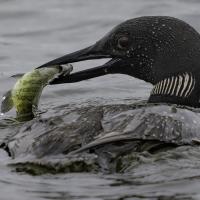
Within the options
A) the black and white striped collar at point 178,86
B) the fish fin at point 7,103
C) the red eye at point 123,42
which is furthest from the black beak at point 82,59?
the black and white striped collar at point 178,86

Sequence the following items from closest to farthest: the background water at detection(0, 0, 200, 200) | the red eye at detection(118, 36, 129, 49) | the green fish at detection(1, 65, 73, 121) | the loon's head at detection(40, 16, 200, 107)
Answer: the background water at detection(0, 0, 200, 200) < the green fish at detection(1, 65, 73, 121) < the loon's head at detection(40, 16, 200, 107) < the red eye at detection(118, 36, 129, 49)

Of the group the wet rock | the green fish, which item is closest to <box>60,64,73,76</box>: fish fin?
the green fish

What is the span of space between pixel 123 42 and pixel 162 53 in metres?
0.35

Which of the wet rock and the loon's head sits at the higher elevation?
the loon's head

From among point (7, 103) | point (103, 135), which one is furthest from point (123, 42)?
point (103, 135)

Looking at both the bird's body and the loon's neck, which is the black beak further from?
the loon's neck

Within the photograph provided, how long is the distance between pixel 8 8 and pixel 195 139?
271 inches

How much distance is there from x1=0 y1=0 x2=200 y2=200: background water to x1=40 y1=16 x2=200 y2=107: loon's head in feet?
2.72

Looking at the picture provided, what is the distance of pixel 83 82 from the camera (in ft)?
31.2

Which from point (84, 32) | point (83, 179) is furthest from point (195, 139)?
point (84, 32)

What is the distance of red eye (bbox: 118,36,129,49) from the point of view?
7461 millimetres

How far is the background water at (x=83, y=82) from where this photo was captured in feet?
18.2

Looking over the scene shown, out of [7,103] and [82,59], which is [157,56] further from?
[7,103]

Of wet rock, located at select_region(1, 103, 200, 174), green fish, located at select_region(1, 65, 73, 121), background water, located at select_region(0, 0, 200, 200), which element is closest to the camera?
background water, located at select_region(0, 0, 200, 200)
